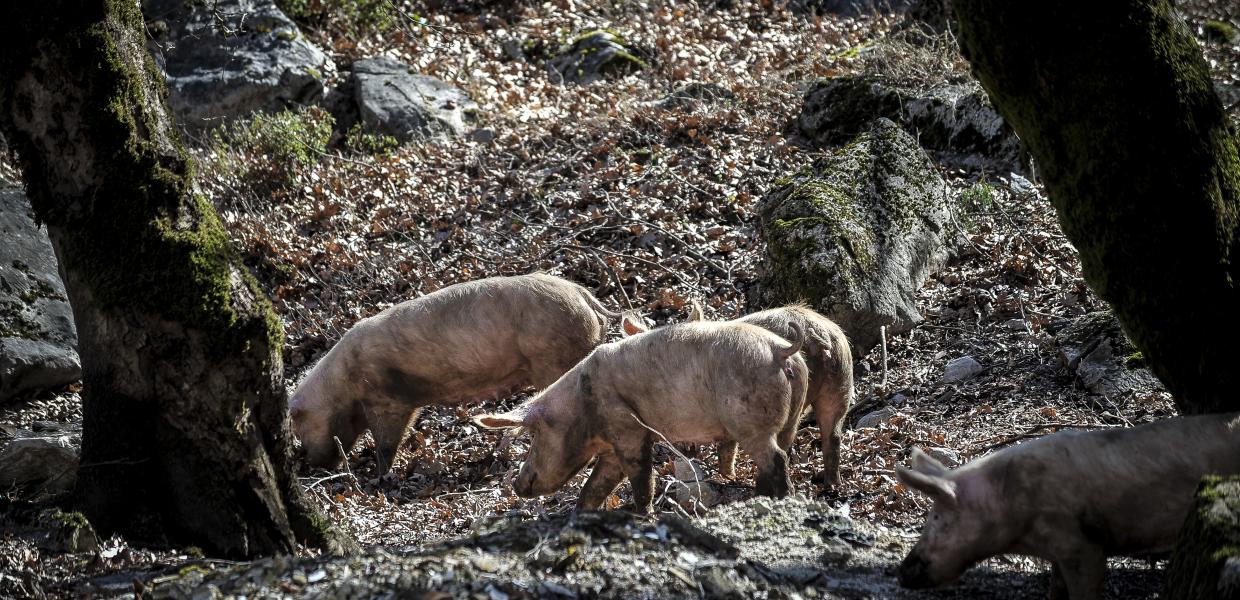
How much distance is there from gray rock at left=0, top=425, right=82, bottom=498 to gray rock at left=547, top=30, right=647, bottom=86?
34.2 ft

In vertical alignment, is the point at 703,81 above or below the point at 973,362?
above

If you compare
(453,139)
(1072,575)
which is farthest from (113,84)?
(453,139)

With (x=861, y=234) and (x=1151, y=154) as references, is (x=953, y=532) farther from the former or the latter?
(x=861, y=234)

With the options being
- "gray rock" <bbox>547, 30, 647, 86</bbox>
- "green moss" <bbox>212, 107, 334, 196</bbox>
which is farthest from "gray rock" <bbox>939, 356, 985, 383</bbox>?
"gray rock" <bbox>547, 30, 647, 86</bbox>

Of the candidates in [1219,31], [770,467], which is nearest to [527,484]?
[770,467]

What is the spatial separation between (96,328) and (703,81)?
10637 millimetres

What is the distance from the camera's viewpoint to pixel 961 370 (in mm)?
8086

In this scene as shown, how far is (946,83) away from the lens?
1265 centimetres

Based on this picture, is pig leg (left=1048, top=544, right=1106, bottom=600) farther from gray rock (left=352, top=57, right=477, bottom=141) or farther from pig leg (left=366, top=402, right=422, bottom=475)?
gray rock (left=352, top=57, right=477, bottom=141)

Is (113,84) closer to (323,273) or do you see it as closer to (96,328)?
(96,328)

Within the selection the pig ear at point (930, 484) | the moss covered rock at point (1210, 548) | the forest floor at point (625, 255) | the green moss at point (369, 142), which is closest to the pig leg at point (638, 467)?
the forest floor at point (625, 255)

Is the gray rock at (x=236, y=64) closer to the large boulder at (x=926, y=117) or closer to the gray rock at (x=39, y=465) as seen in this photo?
the large boulder at (x=926, y=117)

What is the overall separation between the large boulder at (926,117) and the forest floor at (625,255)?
1.36 feet

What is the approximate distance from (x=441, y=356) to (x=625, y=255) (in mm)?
2305
